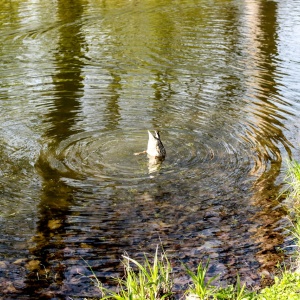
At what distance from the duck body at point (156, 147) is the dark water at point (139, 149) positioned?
0.25 m

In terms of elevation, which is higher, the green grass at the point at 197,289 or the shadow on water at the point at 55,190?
the green grass at the point at 197,289

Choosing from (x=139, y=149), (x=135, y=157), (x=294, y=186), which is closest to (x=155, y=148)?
(x=135, y=157)

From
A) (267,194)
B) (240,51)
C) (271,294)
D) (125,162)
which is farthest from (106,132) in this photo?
(240,51)

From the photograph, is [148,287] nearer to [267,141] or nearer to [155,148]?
[155,148]

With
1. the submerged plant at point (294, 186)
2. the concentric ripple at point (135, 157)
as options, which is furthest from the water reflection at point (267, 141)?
the concentric ripple at point (135, 157)

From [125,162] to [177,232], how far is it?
2701 millimetres

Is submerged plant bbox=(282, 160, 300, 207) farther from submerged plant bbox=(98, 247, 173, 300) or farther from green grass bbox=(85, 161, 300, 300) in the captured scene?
submerged plant bbox=(98, 247, 173, 300)

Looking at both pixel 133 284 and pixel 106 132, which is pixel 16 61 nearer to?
pixel 106 132

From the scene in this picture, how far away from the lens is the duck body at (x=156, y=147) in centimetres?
980

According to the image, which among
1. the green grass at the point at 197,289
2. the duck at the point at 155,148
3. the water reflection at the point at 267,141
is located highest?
the green grass at the point at 197,289

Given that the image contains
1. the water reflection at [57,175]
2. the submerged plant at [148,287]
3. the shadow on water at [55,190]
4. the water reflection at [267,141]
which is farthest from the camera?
the water reflection at [267,141]

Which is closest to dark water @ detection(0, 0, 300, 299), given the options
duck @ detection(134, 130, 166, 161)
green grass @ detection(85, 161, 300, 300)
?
duck @ detection(134, 130, 166, 161)

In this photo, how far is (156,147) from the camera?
9836mm

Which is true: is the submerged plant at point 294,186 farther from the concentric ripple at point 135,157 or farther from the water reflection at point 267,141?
the concentric ripple at point 135,157
